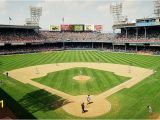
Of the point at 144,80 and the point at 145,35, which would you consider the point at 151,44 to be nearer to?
the point at 145,35

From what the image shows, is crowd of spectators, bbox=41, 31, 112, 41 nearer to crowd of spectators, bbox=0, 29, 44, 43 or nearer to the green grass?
crowd of spectators, bbox=0, 29, 44, 43

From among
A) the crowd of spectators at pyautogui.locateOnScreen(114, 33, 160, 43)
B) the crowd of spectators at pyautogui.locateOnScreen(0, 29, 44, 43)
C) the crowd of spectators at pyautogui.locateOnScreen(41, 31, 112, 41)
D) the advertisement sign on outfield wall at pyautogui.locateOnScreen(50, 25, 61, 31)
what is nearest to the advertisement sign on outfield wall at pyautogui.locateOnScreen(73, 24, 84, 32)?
the crowd of spectators at pyautogui.locateOnScreen(41, 31, 112, 41)

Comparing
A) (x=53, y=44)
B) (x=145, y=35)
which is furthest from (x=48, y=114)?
(x=53, y=44)

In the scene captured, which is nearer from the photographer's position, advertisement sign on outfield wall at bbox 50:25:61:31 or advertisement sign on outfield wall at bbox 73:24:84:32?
advertisement sign on outfield wall at bbox 50:25:61:31

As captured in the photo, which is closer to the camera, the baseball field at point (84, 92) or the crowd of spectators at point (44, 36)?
the baseball field at point (84, 92)

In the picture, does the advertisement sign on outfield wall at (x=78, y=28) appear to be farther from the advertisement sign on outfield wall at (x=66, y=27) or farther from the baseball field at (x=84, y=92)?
the baseball field at (x=84, y=92)

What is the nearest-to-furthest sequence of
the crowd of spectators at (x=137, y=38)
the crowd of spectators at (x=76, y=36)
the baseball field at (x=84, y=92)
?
the baseball field at (x=84, y=92) → the crowd of spectators at (x=137, y=38) → the crowd of spectators at (x=76, y=36)

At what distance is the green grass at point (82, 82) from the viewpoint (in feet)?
99.5

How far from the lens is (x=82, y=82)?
34.4 metres

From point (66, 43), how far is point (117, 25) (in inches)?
1145

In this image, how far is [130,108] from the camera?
77.5 ft

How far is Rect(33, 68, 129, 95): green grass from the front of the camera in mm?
30312

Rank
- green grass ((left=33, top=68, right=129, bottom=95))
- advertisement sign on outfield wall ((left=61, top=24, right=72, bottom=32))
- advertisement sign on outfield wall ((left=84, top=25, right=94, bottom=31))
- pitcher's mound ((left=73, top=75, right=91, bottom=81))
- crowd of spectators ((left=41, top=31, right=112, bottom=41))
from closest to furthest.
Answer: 1. green grass ((left=33, top=68, right=129, bottom=95))
2. pitcher's mound ((left=73, top=75, right=91, bottom=81))
3. crowd of spectators ((left=41, top=31, right=112, bottom=41))
4. advertisement sign on outfield wall ((left=61, top=24, right=72, bottom=32))
5. advertisement sign on outfield wall ((left=84, top=25, right=94, bottom=31))

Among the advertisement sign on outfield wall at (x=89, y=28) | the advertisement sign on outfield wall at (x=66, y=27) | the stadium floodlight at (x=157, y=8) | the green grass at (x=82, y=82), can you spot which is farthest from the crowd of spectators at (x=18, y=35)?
the stadium floodlight at (x=157, y=8)
